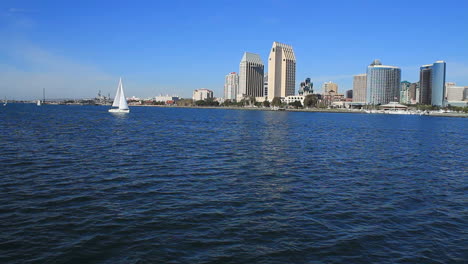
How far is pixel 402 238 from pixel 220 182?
10848mm

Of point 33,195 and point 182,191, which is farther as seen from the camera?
point 182,191

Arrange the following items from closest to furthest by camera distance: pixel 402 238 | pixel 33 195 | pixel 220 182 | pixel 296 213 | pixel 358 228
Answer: pixel 402 238 → pixel 358 228 → pixel 296 213 → pixel 33 195 → pixel 220 182

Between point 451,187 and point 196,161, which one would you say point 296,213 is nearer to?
point 451,187

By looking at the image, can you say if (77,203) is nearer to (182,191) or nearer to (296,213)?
(182,191)

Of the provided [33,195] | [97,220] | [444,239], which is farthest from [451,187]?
[33,195]

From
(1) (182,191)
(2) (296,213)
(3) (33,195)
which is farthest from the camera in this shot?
(1) (182,191)

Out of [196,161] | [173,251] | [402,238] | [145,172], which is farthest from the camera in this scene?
[196,161]

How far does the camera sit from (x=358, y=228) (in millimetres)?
14188

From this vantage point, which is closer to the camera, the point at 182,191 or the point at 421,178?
the point at 182,191

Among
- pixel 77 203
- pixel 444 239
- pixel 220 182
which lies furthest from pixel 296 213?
pixel 77 203

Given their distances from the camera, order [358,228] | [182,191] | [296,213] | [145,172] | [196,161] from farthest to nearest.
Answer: [196,161], [145,172], [182,191], [296,213], [358,228]

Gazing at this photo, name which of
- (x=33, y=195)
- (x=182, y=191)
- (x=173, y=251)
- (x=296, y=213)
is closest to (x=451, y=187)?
(x=296, y=213)

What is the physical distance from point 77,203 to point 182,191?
5021 mm

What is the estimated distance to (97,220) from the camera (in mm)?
14359
